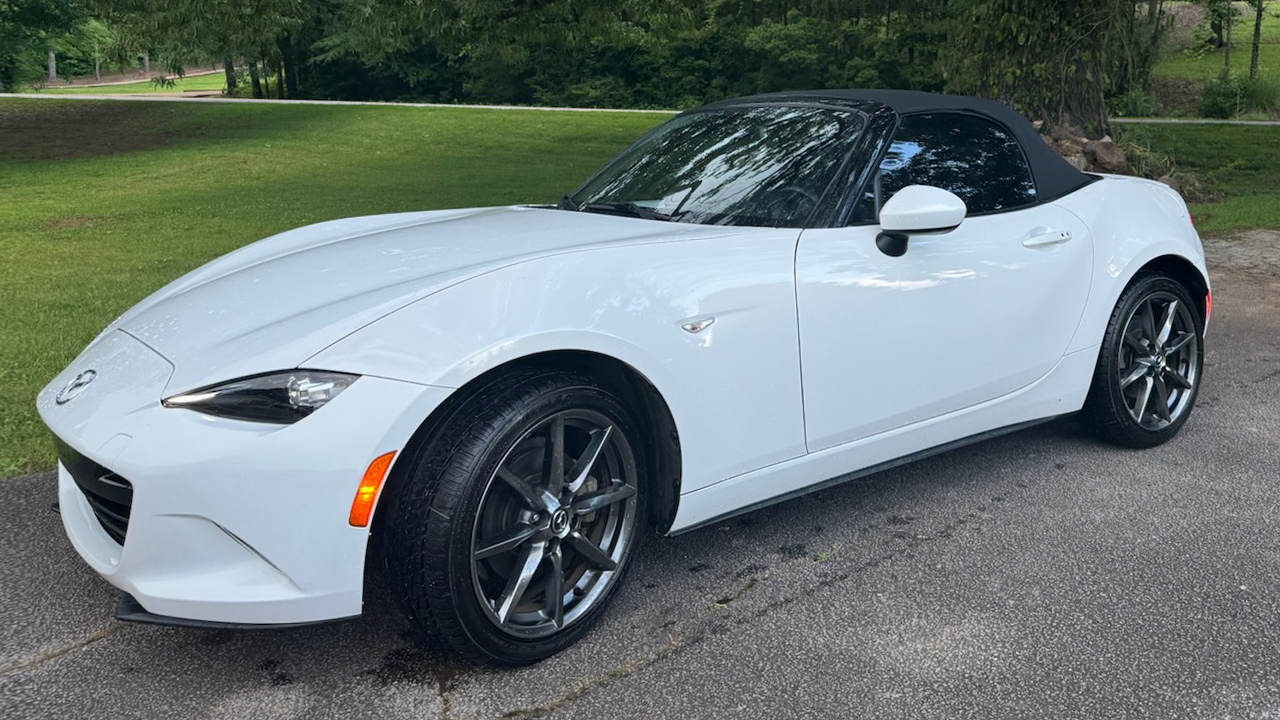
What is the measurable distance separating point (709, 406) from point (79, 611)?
1.91 m

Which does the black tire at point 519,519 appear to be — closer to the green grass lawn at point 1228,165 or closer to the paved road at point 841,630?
the paved road at point 841,630

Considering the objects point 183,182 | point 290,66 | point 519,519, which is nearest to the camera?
point 519,519

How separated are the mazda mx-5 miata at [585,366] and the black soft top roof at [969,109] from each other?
17 millimetres

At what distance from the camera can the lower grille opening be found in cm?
240

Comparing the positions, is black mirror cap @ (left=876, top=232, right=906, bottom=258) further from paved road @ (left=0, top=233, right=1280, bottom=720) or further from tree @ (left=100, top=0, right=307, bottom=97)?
tree @ (left=100, top=0, right=307, bottom=97)

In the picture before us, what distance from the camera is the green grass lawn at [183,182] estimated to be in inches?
256

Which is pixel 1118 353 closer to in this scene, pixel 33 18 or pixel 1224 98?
pixel 33 18

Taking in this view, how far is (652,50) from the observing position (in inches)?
1416

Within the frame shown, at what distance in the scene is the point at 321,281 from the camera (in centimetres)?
285

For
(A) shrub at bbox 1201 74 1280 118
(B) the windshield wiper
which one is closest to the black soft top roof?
(B) the windshield wiper

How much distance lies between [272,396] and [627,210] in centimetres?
164

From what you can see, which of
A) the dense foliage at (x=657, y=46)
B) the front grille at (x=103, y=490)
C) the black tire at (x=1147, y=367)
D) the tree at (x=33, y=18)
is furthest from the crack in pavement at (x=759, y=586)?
the tree at (x=33, y=18)

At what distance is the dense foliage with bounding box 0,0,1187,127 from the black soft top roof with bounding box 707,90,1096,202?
845 centimetres

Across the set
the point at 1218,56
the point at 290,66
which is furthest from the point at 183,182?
the point at 1218,56
